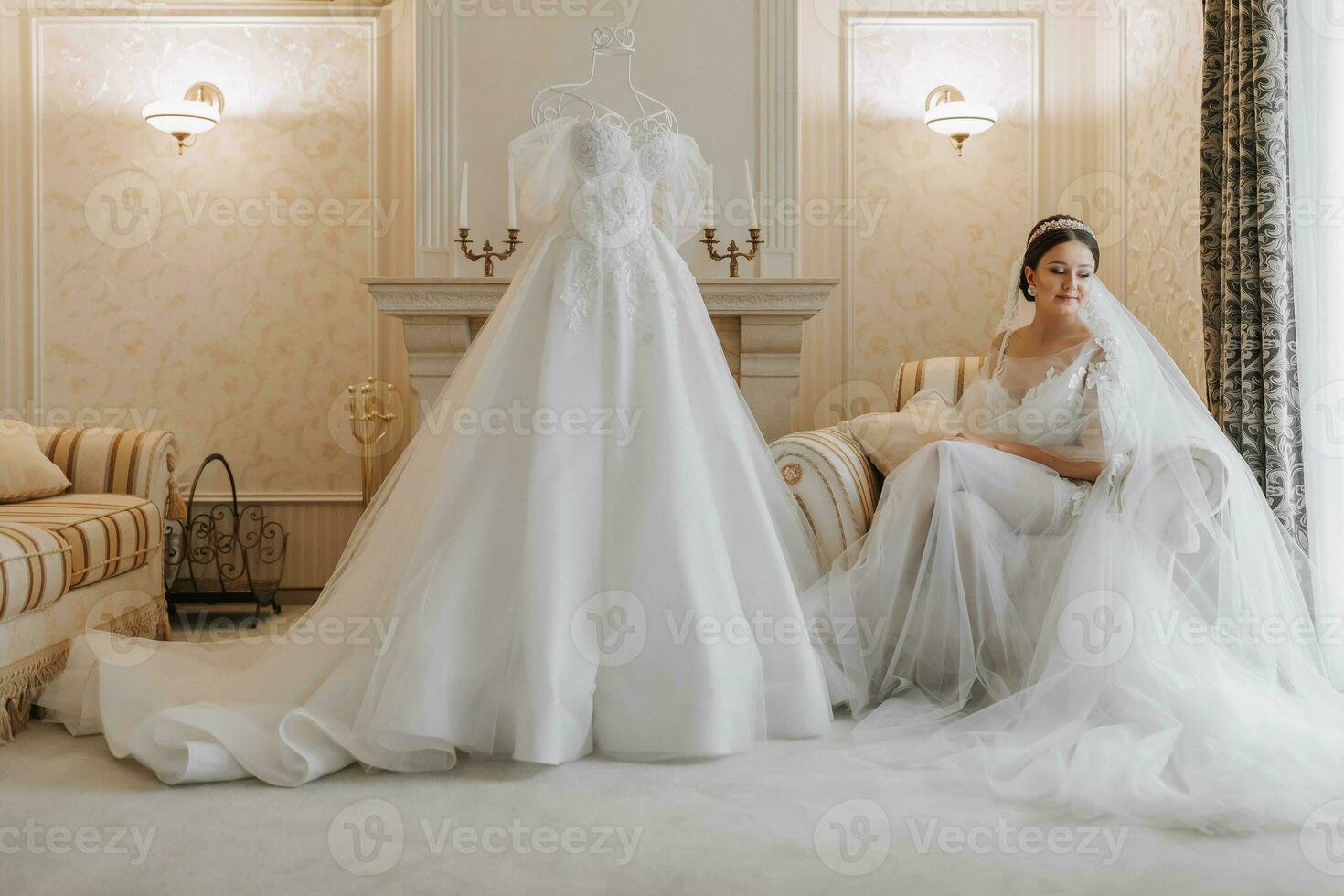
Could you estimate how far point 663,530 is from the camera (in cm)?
234

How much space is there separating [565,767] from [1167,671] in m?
1.39

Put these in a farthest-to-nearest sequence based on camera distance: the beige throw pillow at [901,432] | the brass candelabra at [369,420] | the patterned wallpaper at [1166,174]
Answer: the brass candelabra at [369,420]
the patterned wallpaper at [1166,174]
the beige throw pillow at [901,432]

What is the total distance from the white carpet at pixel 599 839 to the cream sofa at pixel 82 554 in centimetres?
58

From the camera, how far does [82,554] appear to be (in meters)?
3.05

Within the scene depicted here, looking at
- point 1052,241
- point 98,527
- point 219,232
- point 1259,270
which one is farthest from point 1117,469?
point 219,232

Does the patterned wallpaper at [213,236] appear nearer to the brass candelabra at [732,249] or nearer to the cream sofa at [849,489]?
the brass candelabra at [732,249]

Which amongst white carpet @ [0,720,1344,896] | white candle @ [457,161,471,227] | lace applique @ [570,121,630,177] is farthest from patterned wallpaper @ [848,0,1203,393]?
white carpet @ [0,720,1344,896]

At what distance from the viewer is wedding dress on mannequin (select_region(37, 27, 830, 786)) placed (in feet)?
7.16

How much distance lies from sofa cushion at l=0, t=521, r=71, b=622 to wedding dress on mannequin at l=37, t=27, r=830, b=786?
0.73 ft

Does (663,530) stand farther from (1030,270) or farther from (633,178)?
(1030,270)

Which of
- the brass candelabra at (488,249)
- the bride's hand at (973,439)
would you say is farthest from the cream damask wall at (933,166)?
the bride's hand at (973,439)

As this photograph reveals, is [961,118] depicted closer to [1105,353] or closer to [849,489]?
[1105,353]

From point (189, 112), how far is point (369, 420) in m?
1.63

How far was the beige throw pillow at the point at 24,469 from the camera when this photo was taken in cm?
345
